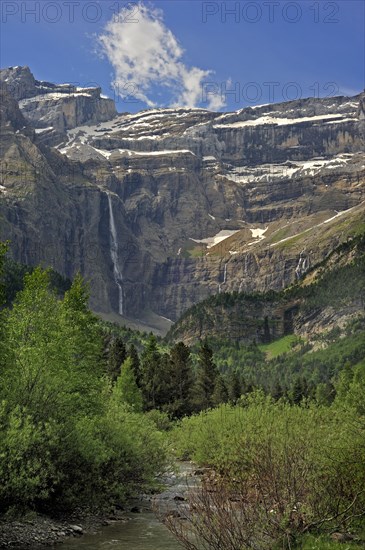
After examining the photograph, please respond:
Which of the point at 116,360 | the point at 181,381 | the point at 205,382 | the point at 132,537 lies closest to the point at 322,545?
the point at 132,537

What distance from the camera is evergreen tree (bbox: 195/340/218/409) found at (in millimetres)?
136875

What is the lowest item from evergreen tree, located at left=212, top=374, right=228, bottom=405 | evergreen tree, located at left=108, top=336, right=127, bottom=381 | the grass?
evergreen tree, located at left=212, top=374, right=228, bottom=405

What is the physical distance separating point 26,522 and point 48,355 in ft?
31.7

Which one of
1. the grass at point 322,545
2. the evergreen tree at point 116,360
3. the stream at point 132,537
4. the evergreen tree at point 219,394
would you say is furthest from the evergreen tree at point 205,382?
the grass at point 322,545

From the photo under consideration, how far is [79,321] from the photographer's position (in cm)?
5134

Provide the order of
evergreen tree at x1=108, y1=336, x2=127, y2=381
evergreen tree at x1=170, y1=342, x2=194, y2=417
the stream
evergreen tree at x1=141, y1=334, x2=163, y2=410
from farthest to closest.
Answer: evergreen tree at x1=170, y1=342, x2=194, y2=417
evergreen tree at x1=108, y1=336, x2=127, y2=381
evergreen tree at x1=141, y1=334, x2=163, y2=410
the stream

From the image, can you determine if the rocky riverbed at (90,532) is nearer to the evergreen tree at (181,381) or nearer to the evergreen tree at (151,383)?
the evergreen tree at (151,383)

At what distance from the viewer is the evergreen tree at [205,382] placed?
449 feet

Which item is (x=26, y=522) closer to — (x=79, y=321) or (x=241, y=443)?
(x=241, y=443)

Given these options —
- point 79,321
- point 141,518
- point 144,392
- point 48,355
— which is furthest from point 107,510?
point 144,392

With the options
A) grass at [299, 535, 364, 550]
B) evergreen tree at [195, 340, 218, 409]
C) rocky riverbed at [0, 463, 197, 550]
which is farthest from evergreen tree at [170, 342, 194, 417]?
grass at [299, 535, 364, 550]

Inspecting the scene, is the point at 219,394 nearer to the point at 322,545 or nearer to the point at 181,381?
the point at 181,381

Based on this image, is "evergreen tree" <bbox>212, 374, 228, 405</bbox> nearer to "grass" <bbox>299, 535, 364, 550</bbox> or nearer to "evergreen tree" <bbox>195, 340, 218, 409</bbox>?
"evergreen tree" <bbox>195, 340, 218, 409</bbox>

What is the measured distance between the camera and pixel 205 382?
5561 inches
